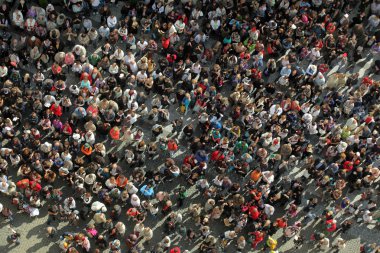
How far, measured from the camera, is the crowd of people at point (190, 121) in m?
27.9

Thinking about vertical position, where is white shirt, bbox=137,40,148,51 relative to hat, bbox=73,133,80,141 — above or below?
above

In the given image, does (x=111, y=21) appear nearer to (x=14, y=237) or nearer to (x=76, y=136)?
(x=76, y=136)

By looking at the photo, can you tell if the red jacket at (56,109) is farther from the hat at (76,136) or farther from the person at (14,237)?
the person at (14,237)

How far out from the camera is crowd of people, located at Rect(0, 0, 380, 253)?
2792 centimetres

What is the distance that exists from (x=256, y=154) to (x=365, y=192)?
5.20 metres

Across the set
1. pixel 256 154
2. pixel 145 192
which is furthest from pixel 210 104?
pixel 145 192

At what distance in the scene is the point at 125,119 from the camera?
29.6m

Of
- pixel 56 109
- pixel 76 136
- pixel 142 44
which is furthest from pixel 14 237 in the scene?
pixel 142 44

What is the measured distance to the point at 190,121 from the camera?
101ft

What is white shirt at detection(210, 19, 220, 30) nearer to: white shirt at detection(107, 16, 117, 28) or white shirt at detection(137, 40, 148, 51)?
white shirt at detection(137, 40, 148, 51)

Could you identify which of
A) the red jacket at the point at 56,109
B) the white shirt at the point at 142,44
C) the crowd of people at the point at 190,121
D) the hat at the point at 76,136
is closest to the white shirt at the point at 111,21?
the crowd of people at the point at 190,121

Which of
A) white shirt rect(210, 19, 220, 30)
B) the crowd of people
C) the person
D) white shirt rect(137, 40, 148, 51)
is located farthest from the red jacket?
white shirt rect(210, 19, 220, 30)

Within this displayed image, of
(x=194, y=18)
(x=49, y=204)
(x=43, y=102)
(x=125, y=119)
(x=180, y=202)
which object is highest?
(x=194, y=18)

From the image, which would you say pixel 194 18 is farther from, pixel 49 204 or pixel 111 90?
pixel 49 204
